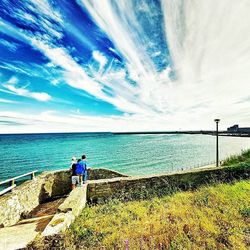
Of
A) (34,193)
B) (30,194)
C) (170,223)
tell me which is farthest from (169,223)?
(34,193)

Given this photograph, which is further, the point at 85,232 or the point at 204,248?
the point at 85,232

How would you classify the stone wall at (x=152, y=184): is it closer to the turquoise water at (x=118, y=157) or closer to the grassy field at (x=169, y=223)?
the grassy field at (x=169, y=223)

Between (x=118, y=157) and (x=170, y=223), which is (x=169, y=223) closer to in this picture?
(x=170, y=223)

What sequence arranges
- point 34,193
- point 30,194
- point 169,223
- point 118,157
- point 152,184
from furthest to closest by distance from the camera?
point 118,157 < point 34,193 < point 30,194 < point 152,184 < point 169,223

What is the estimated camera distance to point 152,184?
326 inches

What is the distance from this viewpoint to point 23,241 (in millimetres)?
4047

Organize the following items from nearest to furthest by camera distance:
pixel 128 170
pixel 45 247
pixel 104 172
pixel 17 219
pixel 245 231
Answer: pixel 45 247, pixel 245 231, pixel 17 219, pixel 104 172, pixel 128 170

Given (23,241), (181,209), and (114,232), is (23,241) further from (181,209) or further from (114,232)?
(181,209)

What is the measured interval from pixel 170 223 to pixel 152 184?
3.12 meters

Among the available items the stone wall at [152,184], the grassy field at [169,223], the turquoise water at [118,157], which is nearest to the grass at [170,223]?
the grassy field at [169,223]

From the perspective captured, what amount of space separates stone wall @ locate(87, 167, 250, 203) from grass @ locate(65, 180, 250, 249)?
1.93 ft

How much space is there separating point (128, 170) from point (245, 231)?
2476 centimetres

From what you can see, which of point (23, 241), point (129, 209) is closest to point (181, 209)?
point (129, 209)

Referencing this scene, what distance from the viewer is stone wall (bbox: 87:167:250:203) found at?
774 cm
